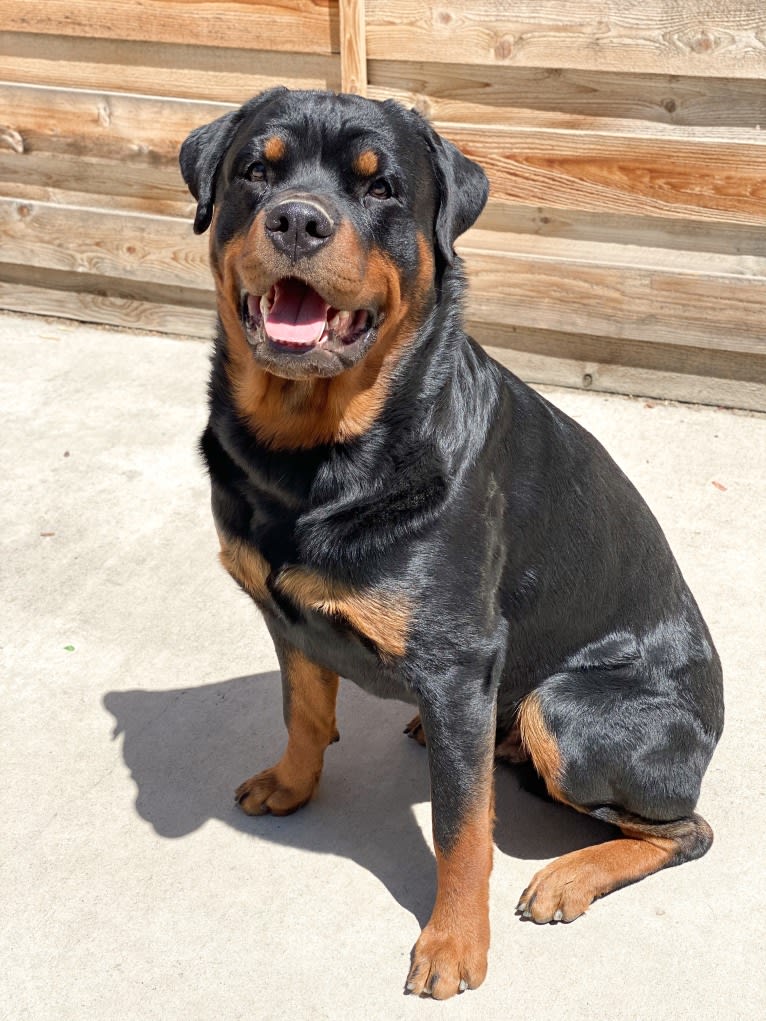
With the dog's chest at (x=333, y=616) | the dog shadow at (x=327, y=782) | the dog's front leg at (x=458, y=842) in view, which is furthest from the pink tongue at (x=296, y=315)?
the dog shadow at (x=327, y=782)

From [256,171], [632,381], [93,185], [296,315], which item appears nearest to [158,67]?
[93,185]

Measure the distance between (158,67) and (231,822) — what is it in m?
3.81

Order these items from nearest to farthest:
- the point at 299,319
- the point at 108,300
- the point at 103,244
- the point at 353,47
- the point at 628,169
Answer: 1. the point at 299,319
2. the point at 628,169
3. the point at 353,47
4. the point at 103,244
5. the point at 108,300

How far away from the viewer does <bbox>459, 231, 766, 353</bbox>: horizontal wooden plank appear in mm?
4840

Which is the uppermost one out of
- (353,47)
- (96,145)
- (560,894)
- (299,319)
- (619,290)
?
(299,319)

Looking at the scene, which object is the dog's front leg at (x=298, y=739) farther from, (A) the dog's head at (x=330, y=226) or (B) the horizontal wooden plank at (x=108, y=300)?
(B) the horizontal wooden plank at (x=108, y=300)

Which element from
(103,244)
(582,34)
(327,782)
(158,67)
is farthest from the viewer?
(103,244)

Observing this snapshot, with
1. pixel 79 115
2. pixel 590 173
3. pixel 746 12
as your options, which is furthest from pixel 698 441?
pixel 79 115

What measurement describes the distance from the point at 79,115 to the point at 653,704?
422 cm

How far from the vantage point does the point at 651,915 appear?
9.05ft

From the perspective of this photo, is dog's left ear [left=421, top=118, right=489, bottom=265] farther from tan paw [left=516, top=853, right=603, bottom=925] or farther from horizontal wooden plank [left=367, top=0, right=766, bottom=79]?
horizontal wooden plank [left=367, top=0, right=766, bottom=79]

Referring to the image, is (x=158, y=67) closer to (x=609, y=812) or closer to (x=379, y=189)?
(x=379, y=189)

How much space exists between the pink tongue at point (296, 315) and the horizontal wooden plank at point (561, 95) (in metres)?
2.81

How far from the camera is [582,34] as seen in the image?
465cm
